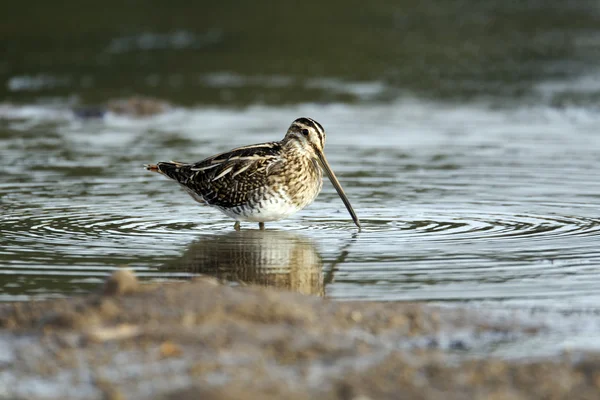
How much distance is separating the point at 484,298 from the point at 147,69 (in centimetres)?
1591

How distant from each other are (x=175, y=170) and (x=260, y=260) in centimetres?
238

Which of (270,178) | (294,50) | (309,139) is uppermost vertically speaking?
(294,50)

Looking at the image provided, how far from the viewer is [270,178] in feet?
31.2

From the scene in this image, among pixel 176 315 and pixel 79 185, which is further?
pixel 79 185

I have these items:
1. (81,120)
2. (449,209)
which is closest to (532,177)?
(449,209)

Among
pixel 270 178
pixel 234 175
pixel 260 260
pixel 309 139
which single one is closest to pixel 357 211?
pixel 309 139

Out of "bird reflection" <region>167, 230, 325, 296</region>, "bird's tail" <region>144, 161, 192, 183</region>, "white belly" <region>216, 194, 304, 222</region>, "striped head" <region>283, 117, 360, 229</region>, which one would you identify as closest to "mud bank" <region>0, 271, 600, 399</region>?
"bird reflection" <region>167, 230, 325, 296</region>

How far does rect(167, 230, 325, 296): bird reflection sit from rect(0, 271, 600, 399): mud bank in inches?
36.1

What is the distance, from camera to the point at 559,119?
1616 centimetres

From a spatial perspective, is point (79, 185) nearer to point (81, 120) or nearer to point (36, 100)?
point (81, 120)

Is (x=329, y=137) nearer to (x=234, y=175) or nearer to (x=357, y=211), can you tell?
(x=357, y=211)

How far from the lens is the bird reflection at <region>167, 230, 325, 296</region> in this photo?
7.52 metres

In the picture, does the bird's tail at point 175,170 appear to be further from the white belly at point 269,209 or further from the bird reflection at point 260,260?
the bird reflection at point 260,260

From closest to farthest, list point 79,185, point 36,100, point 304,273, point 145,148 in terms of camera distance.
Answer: point 304,273
point 79,185
point 145,148
point 36,100
